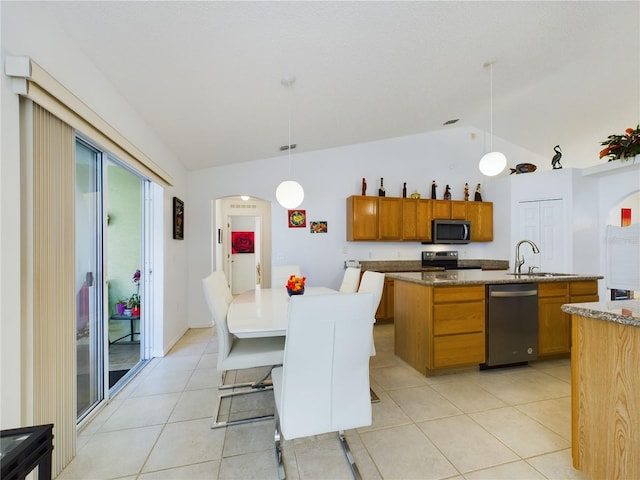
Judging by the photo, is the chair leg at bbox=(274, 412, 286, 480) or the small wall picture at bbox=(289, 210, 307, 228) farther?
the small wall picture at bbox=(289, 210, 307, 228)

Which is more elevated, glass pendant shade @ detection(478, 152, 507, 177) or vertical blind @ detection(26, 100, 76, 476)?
glass pendant shade @ detection(478, 152, 507, 177)

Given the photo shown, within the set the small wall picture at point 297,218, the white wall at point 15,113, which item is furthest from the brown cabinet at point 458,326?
the white wall at point 15,113

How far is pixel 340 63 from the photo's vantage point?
2.24 m

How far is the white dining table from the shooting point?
5.32ft

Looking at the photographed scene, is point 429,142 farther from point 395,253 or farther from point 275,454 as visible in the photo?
point 275,454

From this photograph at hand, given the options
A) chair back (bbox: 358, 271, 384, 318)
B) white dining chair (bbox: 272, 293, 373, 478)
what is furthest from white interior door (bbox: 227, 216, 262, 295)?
white dining chair (bbox: 272, 293, 373, 478)

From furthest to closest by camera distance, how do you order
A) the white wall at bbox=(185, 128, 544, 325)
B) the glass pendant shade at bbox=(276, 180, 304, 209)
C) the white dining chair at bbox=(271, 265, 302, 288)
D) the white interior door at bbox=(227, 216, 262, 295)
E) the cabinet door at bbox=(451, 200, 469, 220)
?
the white interior door at bbox=(227, 216, 262, 295)
the cabinet door at bbox=(451, 200, 469, 220)
the white wall at bbox=(185, 128, 544, 325)
the white dining chair at bbox=(271, 265, 302, 288)
the glass pendant shade at bbox=(276, 180, 304, 209)

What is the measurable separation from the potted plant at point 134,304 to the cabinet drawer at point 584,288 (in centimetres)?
468

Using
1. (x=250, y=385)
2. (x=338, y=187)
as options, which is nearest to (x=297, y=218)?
(x=338, y=187)

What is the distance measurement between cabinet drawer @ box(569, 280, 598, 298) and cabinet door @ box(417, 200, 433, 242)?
213 centimetres

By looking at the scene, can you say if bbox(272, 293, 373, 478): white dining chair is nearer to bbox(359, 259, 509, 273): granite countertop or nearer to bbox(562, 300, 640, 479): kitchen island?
bbox(562, 300, 640, 479): kitchen island

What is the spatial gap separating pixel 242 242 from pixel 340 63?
20.5ft

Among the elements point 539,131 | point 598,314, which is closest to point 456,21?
point 598,314

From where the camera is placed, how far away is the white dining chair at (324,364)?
1.19 m
